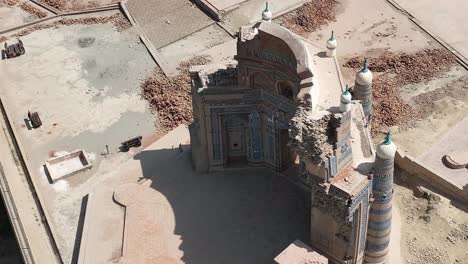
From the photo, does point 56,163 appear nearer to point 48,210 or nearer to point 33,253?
point 48,210

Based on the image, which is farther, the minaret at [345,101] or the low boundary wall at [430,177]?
the low boundary wall at [430,177]

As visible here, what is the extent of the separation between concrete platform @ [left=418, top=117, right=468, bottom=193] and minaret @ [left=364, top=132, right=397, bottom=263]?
485 cm

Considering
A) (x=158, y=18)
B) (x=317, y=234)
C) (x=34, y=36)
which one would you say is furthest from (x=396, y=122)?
(x=34, y=36)

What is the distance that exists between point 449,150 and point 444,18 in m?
9.51

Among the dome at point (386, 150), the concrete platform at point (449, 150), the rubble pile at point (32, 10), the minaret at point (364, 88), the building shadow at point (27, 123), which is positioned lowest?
the concrete platform at point (449, 150)

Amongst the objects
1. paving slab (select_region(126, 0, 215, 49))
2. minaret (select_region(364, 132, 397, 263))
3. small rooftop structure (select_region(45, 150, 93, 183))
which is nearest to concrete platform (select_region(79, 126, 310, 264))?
small rooftop structure (select_region(45, 150, 93, 183))

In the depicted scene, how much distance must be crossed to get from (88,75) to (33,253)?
1058 cm

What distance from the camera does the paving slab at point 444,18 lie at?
2997cm

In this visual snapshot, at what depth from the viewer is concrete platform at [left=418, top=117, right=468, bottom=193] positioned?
23.3 m

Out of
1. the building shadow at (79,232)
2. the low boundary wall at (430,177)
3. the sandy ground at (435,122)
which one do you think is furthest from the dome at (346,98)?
the building shadow at (79,232)

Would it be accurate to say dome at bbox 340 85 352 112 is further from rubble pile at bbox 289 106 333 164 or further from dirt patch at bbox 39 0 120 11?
dirt patch at bbox 39 0 120 11

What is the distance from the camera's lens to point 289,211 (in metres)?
22.1

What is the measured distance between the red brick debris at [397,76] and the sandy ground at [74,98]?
32.5ft

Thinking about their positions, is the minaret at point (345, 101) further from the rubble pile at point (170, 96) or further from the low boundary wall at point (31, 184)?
the low boundary wall at point (31, 184)
